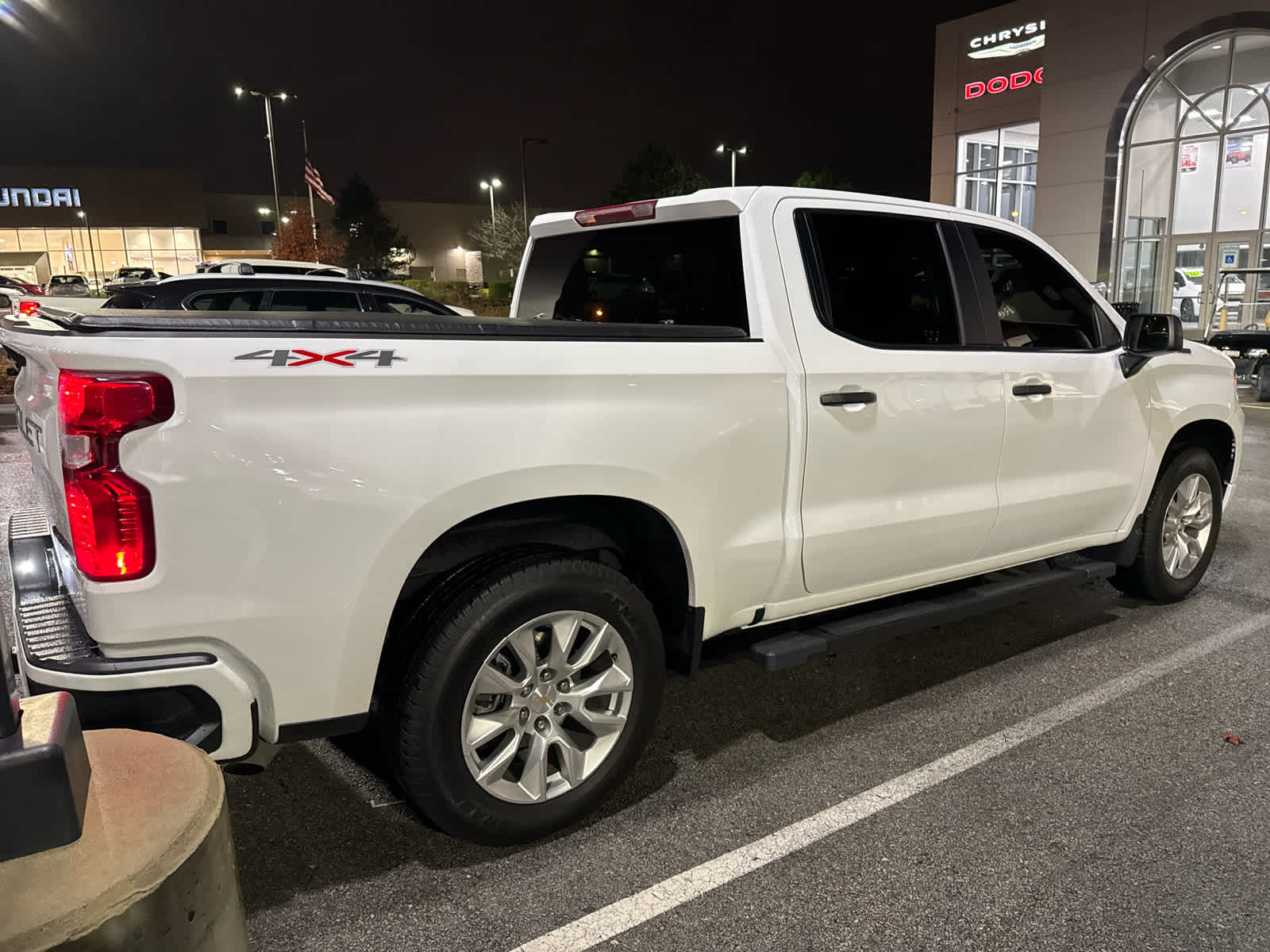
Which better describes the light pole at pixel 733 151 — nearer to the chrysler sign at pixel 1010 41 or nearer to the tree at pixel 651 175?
the tree at pixel 651 175

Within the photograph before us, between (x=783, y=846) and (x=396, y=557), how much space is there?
4.90 ft

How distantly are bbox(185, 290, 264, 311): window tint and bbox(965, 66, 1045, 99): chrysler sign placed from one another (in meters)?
23.9

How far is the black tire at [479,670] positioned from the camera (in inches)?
102

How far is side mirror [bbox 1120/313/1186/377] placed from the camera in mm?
4359

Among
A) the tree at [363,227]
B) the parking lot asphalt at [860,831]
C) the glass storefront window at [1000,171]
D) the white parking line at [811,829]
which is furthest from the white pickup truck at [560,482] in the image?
the tree at [363,227]

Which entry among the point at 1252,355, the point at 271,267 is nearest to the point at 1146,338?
the point at 271,267

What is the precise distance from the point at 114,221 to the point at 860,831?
83013mm

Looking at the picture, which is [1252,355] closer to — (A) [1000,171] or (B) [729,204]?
(B) [729,204]

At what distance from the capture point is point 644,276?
13.0 feet

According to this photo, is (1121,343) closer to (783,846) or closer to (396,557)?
(783,846)

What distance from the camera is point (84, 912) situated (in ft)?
4.81

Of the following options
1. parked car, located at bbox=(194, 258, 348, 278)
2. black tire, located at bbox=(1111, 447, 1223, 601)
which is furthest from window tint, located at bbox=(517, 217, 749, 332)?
parked car, located at bbox=(194, 258, 348, 278)

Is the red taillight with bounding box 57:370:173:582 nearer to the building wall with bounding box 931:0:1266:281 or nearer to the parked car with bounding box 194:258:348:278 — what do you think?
the parked car with bounding box 194:258:348:278

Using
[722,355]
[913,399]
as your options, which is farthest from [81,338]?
[913,399]
